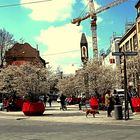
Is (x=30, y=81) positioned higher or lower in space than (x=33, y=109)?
higher

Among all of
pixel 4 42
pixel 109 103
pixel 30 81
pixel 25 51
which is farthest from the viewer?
pixel 25 51

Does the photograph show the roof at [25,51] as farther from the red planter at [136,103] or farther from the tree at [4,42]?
the red planter at [136,103]

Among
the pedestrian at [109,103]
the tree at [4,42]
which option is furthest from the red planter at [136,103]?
the tree at [4,42]

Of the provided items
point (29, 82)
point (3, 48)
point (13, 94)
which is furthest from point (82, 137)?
point (3, 48)

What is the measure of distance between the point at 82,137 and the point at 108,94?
1353 centimetres

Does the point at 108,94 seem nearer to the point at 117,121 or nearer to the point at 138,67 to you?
the point at 117,121

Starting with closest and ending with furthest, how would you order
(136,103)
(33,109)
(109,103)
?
(109,103) → (136,103) → (33,109)

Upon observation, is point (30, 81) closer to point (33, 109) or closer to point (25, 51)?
point (33, 109)

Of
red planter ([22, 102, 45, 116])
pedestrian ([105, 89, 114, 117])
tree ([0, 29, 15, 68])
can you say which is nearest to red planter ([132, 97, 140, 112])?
pedestrian ([105, 89, 114, 117])

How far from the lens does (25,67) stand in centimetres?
4566

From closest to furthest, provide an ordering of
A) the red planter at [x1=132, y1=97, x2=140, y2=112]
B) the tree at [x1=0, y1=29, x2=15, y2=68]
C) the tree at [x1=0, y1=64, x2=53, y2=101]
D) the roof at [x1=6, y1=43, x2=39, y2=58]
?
the red planter at [x1=132, y1=97, x2=140, y2=112]
the tree at [x1=0, y1=64, x2=53, y2=101]
the tree at [x1=0, y1=29, x2=15, y2=68]
the roof at [x1=6, y1=43, x2=39, y2=58]

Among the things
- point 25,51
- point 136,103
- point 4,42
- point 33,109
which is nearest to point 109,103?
point 136,103

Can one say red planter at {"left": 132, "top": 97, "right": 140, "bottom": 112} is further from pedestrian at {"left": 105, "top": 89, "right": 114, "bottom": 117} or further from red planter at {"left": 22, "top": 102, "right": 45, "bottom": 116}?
red planter at {"left": 22, "top": 102, "right": 45, "bottom": 116}

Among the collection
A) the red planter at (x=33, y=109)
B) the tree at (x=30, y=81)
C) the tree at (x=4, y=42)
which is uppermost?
the tree at (x=4, y=42)
